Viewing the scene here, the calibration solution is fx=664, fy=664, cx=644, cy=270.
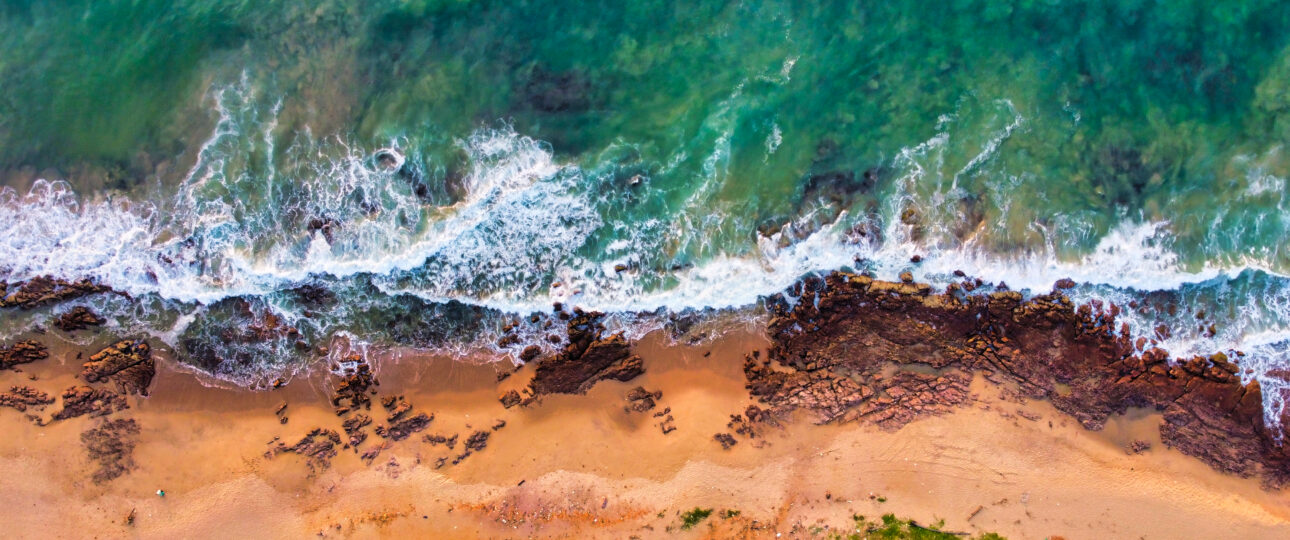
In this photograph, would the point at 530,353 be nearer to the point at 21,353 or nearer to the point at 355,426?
the point at 355,426

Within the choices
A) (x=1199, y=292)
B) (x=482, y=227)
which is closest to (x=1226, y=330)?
(x=1199, y=292)

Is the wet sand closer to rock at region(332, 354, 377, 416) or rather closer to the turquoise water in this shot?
rock at region(332, 354, 377, 416)

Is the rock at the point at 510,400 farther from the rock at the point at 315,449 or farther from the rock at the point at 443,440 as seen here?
the rock at the point at 315,449

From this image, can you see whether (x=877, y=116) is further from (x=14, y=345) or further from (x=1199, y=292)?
A: (x=14, y=345)

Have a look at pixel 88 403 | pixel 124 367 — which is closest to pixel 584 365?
pixel 124 367

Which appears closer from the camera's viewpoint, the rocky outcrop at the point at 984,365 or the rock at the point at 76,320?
the rocky outcrop at the point at 984,365

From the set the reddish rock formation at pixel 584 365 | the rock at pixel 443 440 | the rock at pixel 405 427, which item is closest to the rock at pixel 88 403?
the rock at pixel 405 427
